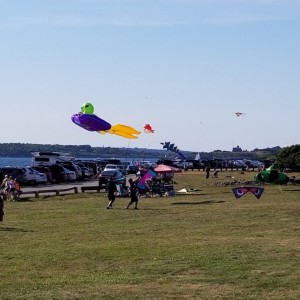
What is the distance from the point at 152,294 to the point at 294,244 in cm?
Answer: 706

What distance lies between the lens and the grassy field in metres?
12.8

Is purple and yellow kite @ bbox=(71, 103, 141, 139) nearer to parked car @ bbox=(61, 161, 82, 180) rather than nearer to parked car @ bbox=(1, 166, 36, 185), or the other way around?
parked car @ bbox=(1, 166, 36, 185)

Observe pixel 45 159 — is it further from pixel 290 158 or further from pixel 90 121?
pixel 90 121

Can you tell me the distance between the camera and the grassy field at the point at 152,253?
12781 mm

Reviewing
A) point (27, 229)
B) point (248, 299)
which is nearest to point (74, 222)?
point (27, 229)

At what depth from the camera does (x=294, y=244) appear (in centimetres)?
1839

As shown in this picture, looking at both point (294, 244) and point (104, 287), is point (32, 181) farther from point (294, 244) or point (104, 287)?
point (104, 287)

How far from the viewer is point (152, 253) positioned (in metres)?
17.4

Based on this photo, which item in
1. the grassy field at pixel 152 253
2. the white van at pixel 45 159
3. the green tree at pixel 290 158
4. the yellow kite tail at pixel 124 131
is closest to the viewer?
the grassy field at pixel 152 253

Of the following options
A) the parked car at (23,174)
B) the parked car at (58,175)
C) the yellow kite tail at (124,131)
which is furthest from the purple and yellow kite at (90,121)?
the parked car at (58,175)

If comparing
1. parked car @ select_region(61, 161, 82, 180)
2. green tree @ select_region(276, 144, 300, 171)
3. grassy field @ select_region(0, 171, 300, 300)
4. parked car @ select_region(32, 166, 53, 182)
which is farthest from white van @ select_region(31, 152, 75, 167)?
grassy field @ select_region(0, 171, 300, 300)

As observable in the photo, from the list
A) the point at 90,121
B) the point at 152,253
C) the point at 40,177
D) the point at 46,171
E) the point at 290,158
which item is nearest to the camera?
the point at 152,253

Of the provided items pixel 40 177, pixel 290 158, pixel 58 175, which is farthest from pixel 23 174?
pixel 290 158

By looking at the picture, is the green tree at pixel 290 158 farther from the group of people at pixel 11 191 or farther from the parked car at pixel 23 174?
the group of people at pixel 11 191
